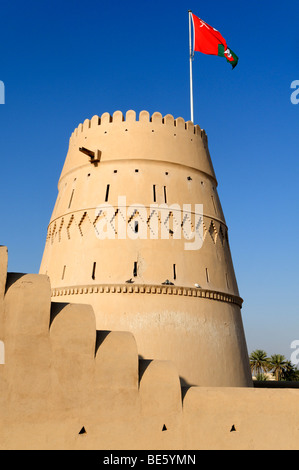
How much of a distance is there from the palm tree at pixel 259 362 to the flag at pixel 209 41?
30.5 m

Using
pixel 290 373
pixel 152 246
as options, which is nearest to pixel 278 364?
pixel 290 373

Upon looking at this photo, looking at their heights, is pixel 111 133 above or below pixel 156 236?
above

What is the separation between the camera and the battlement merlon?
17109 mm

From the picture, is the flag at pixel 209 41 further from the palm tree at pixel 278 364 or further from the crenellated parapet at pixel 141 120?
the palm tree at pixel 278 364

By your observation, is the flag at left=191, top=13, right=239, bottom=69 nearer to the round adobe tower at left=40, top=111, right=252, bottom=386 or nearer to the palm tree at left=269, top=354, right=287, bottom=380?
the round adobe tower at left=40, top=111, right=252, bottom=386

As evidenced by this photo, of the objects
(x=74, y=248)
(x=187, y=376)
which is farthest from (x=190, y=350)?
(x=74, y=248)

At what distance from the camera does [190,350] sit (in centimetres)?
1470

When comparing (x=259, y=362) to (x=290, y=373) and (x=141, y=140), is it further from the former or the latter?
(x=141, y=140)

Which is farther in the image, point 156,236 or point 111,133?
point 111,133

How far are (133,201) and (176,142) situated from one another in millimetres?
3455

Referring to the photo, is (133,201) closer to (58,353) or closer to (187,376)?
(187,376)

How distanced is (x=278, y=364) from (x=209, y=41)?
103 ft

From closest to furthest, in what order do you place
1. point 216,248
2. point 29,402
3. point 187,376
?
point 29,402
point 187,376
point 216,248
